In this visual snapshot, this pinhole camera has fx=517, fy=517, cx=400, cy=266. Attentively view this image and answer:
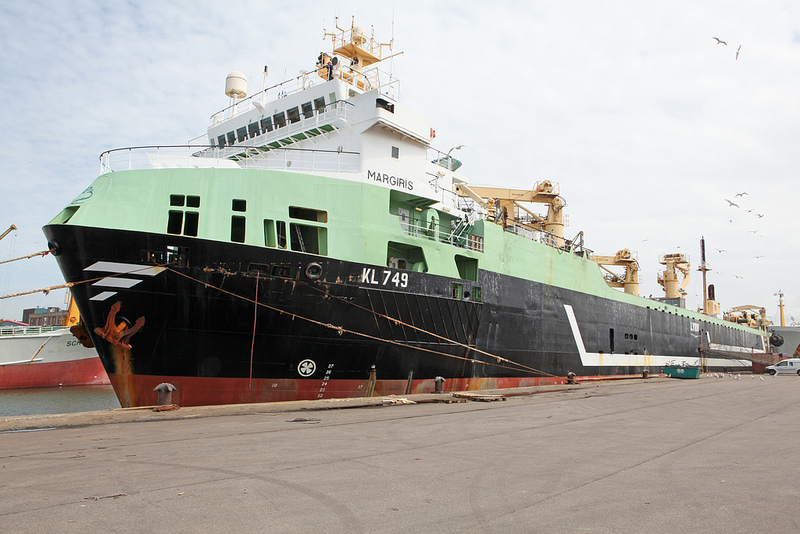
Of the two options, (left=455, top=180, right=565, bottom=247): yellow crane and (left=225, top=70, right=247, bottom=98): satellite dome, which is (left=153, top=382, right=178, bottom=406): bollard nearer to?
(left=225, top=70, right=247, bottom=98): satellite dome

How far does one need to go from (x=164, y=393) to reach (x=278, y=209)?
4.56 metres

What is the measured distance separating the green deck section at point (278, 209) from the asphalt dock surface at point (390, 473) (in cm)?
396

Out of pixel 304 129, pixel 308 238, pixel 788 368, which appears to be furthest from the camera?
pixel 788 368

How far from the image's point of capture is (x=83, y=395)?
77.3ft

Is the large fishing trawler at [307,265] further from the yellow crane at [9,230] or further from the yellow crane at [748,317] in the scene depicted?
the yellow crane at [748,317]

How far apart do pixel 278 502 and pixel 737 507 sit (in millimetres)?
3778

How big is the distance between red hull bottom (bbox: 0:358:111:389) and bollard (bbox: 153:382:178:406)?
2136 centimetres

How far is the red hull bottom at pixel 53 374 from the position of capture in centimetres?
2620

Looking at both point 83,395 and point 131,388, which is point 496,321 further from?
point 83,395

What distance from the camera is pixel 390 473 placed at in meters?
5.33

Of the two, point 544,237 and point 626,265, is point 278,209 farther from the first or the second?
point 626,265

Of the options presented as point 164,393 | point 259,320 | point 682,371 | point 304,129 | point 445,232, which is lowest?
point 682,371

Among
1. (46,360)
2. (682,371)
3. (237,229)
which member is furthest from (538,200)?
(46,360)

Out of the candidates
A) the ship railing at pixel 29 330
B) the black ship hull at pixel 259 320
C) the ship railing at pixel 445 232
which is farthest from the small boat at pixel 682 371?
the ship railing at pixel 29 330
